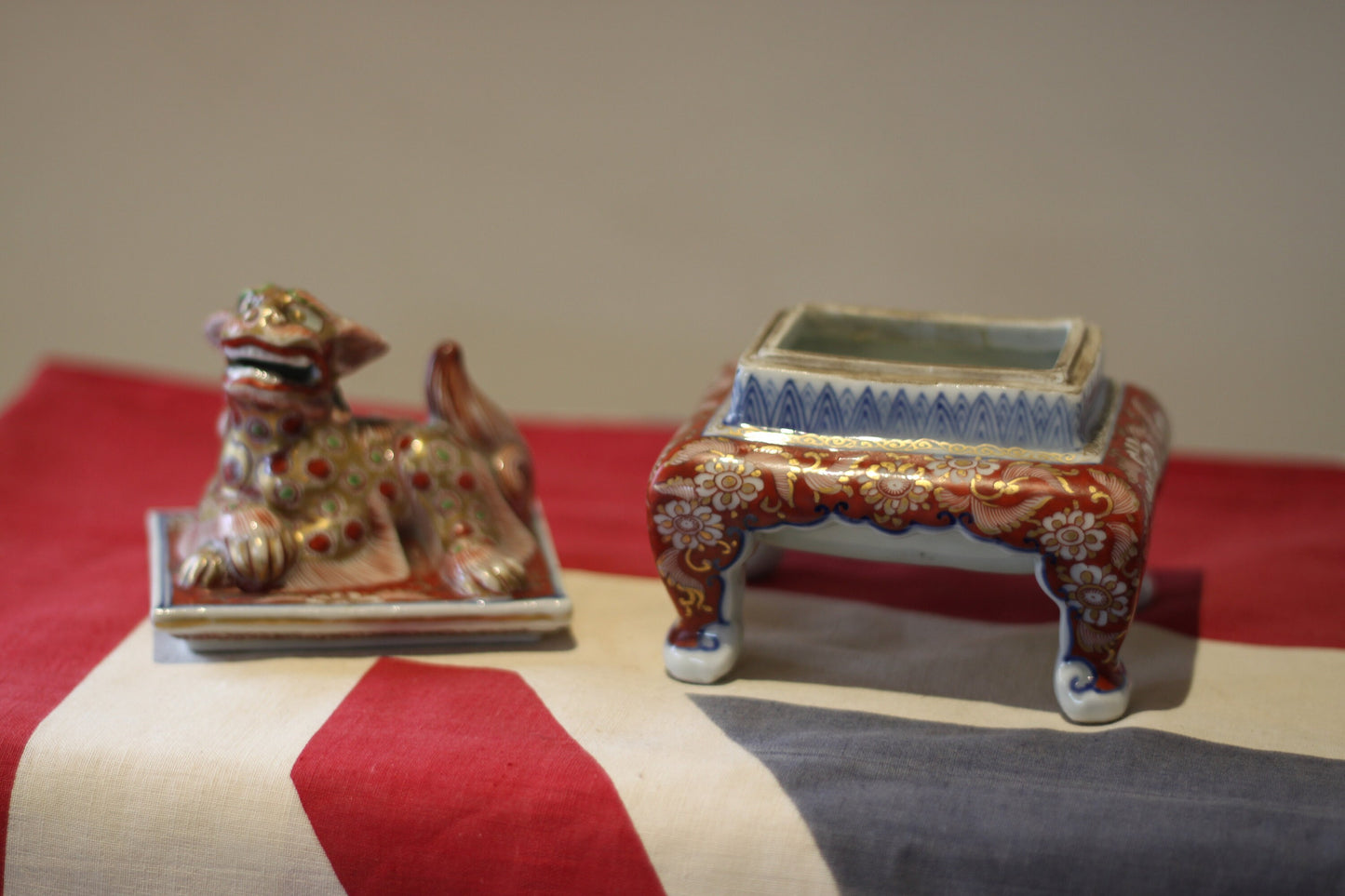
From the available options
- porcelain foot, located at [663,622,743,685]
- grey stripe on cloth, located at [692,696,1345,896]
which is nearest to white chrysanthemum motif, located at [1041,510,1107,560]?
grey stripe on cloth, located at [692,696,1345,896]

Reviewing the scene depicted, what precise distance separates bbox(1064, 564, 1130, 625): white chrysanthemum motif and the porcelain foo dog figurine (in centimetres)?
42

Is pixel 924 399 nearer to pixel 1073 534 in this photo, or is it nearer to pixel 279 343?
pixel 1073 534

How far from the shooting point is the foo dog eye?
3.59 ft

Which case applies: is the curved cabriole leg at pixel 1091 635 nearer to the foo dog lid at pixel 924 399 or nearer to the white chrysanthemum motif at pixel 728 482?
the foo dog lid at pixel 924 399

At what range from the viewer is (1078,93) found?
166cm

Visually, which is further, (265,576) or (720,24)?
(720,24)

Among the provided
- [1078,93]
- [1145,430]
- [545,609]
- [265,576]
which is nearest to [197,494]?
[265,576]

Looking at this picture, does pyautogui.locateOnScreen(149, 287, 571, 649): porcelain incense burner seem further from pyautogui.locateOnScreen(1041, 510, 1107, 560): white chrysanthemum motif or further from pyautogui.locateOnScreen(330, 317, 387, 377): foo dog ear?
pyautogui.locateOnScreen(1041, 510, 1107, 560): white chrysanthemum motif

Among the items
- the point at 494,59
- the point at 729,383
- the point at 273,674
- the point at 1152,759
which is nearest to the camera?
the point at 1152,759

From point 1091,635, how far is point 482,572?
0.46 m

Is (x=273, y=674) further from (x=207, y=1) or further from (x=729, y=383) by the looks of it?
(x=207, y=1)

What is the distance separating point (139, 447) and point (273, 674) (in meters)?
0.57

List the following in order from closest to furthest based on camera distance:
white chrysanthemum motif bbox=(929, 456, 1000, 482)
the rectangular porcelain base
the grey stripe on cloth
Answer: the grey stripe on cloth
white chrysanthemum motif bbox=(929, 456, 1000, 482)
the rectangular porcelain base

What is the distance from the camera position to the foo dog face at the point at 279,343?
108 cm
